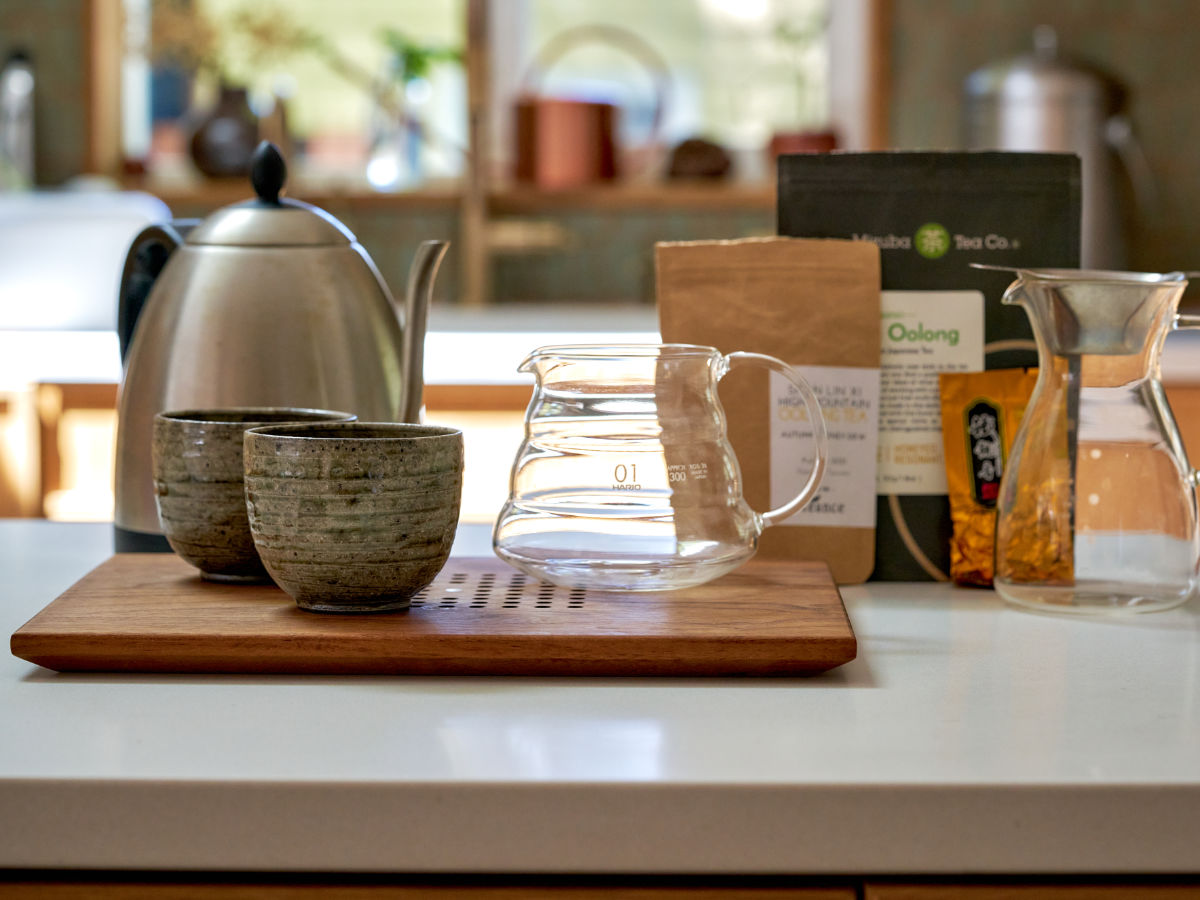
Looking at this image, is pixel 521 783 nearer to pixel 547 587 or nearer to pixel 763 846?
pixel 763 846

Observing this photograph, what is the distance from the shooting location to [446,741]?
1.76 ft

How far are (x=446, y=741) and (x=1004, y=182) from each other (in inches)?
21.2

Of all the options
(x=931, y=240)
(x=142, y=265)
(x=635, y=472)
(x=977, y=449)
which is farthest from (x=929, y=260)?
(x=142, y=265)

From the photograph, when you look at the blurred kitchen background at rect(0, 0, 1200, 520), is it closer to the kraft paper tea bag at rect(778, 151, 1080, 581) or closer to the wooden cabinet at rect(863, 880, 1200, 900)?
the kraft paper tea bag at rect(778, 151, 1080, 581)

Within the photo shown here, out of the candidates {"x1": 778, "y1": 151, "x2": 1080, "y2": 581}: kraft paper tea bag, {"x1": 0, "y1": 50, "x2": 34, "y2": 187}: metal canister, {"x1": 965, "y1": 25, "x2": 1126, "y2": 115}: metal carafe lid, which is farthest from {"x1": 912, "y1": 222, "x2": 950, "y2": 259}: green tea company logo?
{"x1": 0, "y1": 50, "x2": 34, "y2": 187}: metal canister

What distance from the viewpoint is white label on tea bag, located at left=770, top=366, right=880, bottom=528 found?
847 mm

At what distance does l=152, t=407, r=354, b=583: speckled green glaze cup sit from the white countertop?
0.55ft

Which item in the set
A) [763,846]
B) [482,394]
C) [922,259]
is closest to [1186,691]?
[763,846]

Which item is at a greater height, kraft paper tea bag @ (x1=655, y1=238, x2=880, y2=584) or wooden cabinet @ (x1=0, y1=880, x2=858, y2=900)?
kraft paper tea bag @ (x1=655, y1=238, x2=880, y2=584)

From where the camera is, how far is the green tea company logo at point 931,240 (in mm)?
866

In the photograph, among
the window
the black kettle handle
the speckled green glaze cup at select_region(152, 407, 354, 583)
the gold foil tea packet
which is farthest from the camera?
the window

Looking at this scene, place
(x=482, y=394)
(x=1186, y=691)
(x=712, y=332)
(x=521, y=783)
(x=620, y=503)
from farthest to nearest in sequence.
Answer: (x=482, y=394) → (x=712, y=332) → (x=620, y=503) → (x=1186, y=691) → (x=521, y=783)

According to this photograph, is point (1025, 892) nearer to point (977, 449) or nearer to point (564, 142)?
point (977, 449)

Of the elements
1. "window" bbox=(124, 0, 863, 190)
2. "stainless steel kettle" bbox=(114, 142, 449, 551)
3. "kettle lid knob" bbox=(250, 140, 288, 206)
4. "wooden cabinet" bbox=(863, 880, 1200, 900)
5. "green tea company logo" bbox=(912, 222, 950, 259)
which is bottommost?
"wooden cabinet" bbox=(863, 880, 1200, 900)
